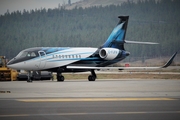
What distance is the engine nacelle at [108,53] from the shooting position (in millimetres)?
39594

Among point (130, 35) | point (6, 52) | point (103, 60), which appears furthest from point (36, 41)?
point (103, 60)

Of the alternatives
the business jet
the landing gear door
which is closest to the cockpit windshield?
the business jet

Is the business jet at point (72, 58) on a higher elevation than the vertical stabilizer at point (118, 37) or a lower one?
lower

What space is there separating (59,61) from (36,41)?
12276cm

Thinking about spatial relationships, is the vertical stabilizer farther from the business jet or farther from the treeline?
the treeline

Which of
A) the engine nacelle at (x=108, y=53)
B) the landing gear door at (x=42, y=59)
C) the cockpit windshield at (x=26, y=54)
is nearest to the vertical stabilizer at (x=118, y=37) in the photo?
the engine nacelle at (x=108, y=53)

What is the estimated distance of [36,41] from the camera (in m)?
160

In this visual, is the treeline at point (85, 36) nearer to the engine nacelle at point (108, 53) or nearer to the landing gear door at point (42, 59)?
the engine nacelle at point (108, 53)

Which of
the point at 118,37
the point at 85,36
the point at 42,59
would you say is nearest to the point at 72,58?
the point at 42,59

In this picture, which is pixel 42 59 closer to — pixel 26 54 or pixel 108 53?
pixel 26 54

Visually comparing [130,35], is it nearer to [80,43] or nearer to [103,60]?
[80,43]

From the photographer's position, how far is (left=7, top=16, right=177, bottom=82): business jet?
36.1 metres

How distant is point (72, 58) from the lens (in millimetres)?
38906

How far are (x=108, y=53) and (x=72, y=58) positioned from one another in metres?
3.19
